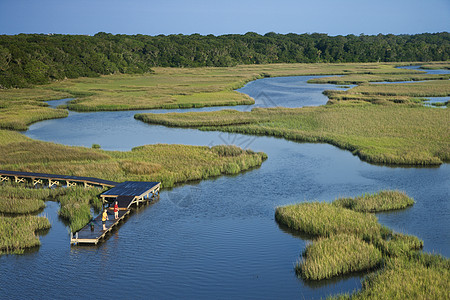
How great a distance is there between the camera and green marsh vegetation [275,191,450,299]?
17.8 metres

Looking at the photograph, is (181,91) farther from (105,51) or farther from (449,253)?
(449,253)

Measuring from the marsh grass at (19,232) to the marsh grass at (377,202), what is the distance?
1625 centimetres

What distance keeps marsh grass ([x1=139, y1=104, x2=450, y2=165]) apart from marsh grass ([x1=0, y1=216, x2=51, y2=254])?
1033 inches

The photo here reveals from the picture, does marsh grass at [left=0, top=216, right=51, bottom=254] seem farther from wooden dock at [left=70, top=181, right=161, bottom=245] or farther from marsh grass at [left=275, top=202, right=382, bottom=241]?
marsh grass at [left=275, top=202, right=382, bottom=241]

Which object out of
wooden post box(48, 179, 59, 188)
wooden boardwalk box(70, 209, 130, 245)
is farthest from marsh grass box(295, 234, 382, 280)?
wooden post box(48, 179, 59, 188)

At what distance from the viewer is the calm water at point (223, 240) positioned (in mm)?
19312

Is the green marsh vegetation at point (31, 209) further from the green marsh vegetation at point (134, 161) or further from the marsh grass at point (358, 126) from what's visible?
the marsh grass at point (358, 126)

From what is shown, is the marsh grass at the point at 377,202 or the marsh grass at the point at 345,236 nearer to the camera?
the marsh grass at the point at 345,236

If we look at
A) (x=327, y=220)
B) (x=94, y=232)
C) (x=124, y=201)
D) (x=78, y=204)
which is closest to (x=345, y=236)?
(x=327, y=220)

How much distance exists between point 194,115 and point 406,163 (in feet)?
107

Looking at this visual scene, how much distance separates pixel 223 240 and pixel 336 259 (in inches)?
232

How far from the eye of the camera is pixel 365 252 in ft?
68.7

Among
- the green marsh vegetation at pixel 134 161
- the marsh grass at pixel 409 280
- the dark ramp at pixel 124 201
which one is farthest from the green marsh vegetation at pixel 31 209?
the marsh grass at pixel 409 280

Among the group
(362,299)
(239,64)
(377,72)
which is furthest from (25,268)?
(239,64)
